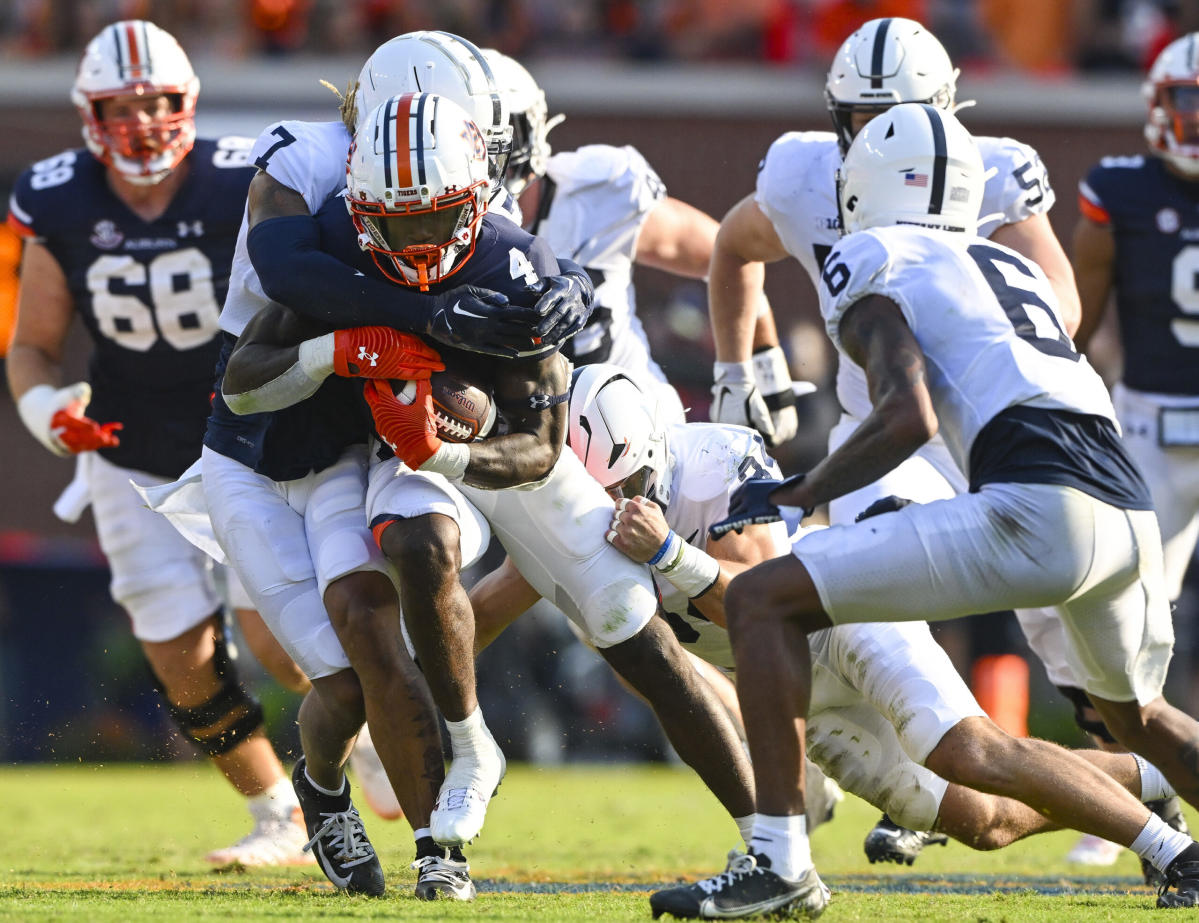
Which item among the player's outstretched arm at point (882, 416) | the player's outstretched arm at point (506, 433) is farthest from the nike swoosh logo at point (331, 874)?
the player's outstretched arm at point (882, 416)

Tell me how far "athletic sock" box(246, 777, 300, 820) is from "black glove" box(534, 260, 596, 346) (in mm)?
2063

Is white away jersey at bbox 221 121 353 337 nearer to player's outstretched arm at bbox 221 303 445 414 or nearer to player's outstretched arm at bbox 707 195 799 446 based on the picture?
player's outstretched arm at bbox 221 303 445 414

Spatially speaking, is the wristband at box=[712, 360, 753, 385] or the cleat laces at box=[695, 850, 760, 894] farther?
the wristband at box=[712, 360, 753, 385]

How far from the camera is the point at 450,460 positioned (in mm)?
4113

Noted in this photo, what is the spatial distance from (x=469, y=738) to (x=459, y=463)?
67 cm

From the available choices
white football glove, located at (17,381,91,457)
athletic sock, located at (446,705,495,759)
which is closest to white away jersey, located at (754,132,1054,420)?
athletic sock, located at (446,705,495,759)

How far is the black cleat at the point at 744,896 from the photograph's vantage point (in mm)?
3549

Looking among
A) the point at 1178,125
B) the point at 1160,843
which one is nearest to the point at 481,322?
the point at 1160,843

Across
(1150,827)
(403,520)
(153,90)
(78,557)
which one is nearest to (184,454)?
(153,90)

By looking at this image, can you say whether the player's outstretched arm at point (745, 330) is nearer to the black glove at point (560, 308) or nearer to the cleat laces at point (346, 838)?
the black glove at point (560, 308)

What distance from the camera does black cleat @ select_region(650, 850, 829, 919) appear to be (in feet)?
11.6

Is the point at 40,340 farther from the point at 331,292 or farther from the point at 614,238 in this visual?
the point at 331,292

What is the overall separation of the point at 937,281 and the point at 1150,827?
1.37 meters

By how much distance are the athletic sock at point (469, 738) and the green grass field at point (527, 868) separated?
0.35m
